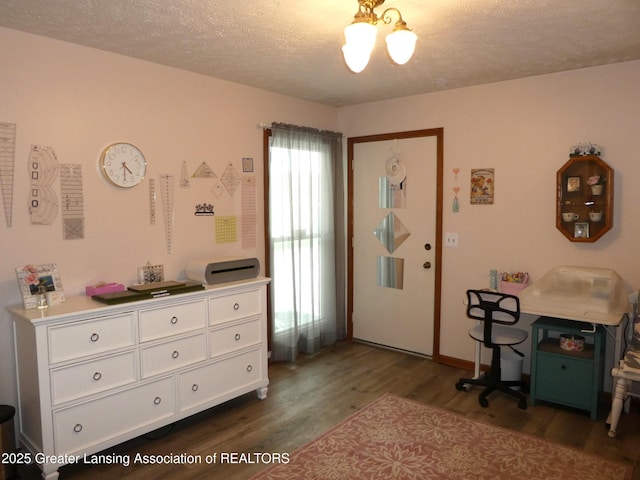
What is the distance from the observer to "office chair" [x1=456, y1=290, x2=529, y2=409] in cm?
336

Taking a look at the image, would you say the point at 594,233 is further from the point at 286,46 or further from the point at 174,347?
the point at 174,347

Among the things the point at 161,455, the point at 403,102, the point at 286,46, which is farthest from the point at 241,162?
the point at 161,455

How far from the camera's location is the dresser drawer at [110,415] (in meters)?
2.49

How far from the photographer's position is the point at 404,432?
3.03m

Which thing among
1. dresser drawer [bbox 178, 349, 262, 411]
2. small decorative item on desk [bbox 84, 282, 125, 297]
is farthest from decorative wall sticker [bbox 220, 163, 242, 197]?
dresser drawer [bbox 178, 349, 262, 411]

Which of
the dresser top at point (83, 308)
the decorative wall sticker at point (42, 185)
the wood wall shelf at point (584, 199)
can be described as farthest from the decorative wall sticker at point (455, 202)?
the decorative wall sticker at point (42, 185)

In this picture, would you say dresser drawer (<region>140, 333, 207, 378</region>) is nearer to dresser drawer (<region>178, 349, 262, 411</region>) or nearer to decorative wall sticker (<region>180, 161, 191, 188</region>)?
dresser drawer (<region>178, 349, 262, 411</region>)

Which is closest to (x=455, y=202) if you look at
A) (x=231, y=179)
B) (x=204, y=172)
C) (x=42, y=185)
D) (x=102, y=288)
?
(x=231, y=179)

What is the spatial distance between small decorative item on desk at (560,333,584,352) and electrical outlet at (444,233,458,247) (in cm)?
117

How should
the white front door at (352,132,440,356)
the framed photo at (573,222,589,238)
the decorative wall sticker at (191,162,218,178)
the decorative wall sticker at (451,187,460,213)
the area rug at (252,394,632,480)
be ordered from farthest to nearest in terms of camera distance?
the white front door at (352,132,440,356), the decorative wall sticker at (451,187,460,213), the decorative wall sticker at (191,162,218,178), the framed photo at (573,222,589,238), the area rug at (252,394,632,480)

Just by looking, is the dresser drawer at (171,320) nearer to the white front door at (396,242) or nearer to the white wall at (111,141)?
the white wall at (111,141)

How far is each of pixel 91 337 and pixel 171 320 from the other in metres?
0.49

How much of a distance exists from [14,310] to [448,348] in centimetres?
334

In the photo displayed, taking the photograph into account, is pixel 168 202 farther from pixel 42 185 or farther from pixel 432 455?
pixel 432 455
